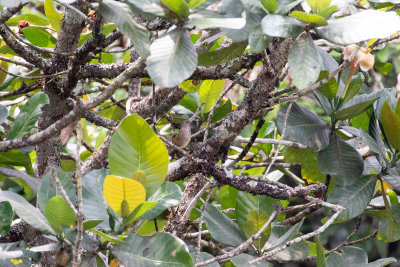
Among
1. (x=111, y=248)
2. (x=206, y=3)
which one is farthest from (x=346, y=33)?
(x=111, y=248)

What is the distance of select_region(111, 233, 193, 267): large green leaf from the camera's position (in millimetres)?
626

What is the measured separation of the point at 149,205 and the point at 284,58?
0.39 metres

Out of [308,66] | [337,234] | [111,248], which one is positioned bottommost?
[337,234]

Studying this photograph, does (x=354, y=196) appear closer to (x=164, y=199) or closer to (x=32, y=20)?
(x=164, y=199)

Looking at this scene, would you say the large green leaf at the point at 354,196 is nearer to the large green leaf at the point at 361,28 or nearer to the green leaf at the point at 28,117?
the large green leaf at the point at 361,28

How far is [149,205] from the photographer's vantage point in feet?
2.08

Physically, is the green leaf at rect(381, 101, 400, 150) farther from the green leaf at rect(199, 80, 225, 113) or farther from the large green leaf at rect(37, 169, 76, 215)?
the large green leaf at rect(37, 169, 76, 215)

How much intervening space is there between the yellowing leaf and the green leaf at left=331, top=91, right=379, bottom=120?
0.47 m

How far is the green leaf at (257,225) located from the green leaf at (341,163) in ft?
0.65

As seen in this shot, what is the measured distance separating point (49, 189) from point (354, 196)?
575 millimetres

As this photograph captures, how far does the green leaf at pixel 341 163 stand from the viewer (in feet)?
3.20

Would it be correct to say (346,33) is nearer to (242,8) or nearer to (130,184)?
(242,8)

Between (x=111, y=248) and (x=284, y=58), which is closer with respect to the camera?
(x=111, y=248)

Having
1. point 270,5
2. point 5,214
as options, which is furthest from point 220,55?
point 5,214
